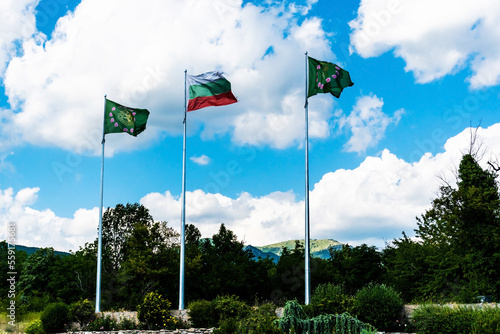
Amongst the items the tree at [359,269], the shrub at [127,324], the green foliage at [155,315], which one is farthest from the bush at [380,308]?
the tree at [359,269]

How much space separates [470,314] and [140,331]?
1320 centimetres

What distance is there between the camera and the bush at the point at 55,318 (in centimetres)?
2334

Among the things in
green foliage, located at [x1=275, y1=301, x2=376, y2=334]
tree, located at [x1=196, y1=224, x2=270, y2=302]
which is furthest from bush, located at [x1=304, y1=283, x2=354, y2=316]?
tree, located at [x1=196, y1=224, x2=270, y2=302]

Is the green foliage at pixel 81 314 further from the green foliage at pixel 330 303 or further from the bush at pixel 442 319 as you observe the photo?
the bush at pixel 442 319

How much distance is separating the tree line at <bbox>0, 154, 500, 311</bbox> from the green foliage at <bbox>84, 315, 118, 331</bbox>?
7793 mm

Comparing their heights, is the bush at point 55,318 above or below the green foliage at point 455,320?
below

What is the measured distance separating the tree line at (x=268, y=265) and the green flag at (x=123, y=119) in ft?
37.4

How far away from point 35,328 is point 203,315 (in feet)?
29.3

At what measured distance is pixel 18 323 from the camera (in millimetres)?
25219

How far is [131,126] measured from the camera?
86.2ft

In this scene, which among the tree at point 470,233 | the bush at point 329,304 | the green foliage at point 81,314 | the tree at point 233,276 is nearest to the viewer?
the bush at point 329,304

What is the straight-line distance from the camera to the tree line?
1178 inches

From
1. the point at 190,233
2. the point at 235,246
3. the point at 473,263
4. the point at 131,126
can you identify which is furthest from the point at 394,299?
the point at 190,233

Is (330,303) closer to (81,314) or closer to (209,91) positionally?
(209,91)
